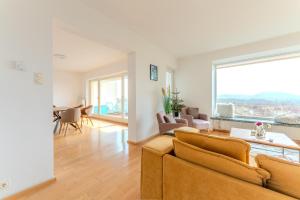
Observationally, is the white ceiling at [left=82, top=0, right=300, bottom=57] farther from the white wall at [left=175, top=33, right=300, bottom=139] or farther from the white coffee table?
the white coffee table

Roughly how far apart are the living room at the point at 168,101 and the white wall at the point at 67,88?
3535 mm

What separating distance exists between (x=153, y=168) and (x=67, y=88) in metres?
7.36

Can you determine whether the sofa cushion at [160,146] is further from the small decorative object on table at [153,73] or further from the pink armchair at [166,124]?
the small decorative object on table at [153,73]

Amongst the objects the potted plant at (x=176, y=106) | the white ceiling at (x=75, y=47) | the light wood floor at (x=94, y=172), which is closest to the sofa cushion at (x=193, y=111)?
the potted plant at (x=176, y=106)

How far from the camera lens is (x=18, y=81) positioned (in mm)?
1575

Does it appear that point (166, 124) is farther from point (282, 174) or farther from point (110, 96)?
point (110, 96)

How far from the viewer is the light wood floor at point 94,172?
1.65 meters

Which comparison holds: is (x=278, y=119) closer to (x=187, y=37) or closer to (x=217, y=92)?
(x=217, y=92)

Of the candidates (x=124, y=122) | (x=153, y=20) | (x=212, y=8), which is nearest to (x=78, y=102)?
(x=124, y=122)

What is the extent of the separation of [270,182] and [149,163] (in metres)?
0.87

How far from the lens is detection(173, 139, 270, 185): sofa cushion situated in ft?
2.75

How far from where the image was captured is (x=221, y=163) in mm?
959

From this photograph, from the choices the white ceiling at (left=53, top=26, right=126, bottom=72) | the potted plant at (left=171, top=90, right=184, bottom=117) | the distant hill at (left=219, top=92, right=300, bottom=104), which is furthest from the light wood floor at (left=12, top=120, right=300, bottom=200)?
the distant hill at (left=219, top=92, right=300, bottom=104)

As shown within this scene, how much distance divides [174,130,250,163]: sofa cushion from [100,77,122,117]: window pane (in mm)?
5327
